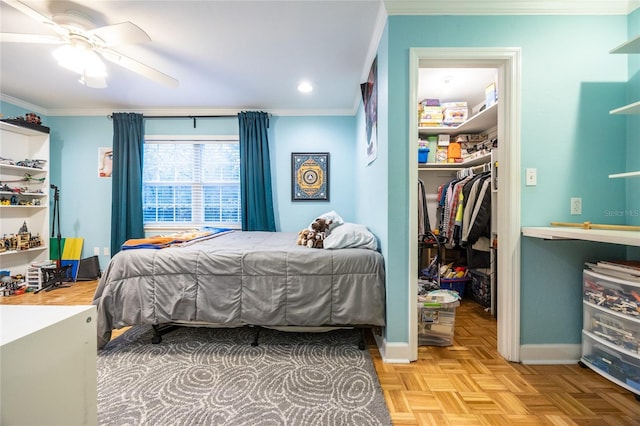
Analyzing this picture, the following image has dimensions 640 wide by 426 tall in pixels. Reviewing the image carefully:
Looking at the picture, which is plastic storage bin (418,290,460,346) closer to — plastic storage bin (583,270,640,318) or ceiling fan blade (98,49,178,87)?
plastic storage bin (583,270,640,318)

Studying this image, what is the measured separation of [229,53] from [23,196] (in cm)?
348

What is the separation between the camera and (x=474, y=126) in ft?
9.71

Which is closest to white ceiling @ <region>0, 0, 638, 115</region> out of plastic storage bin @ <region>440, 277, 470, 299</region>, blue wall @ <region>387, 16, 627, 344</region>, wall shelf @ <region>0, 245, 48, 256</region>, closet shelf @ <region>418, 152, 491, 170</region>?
blue wall @ <region>387, 16, 627, 344</region>

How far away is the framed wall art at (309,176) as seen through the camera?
12.2ft

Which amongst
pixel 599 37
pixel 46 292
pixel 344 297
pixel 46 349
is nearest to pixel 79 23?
pixel 46 349

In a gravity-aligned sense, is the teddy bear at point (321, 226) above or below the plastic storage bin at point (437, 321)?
above

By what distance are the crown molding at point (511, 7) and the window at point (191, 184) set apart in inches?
109

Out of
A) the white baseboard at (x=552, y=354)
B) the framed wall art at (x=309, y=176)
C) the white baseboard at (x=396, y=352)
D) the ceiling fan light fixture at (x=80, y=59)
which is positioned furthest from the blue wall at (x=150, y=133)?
the white baseboard at (x=552, y=354)

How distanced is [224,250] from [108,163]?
123 inches

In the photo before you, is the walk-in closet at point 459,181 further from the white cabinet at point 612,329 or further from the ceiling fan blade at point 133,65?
the ceiling fan blade at point 133,65

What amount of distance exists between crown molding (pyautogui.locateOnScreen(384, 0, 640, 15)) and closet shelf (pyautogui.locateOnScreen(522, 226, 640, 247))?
144 cm

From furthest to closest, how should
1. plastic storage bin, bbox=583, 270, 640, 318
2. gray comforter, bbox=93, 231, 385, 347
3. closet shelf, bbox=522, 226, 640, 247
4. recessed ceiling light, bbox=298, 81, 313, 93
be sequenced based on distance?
recessed ceiling light, bbox=298, 81, 313, 93, gray comforter, bbox=93, 231, 385, 347, plastic storage bin, bbox=583, 270, 640, 318, closet shelf, bbox=522, 226, 640, 247

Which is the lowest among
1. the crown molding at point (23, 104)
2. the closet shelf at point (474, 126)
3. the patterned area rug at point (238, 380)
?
the patterned area rug at point (238, 380)

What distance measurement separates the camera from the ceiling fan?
5.67ft
